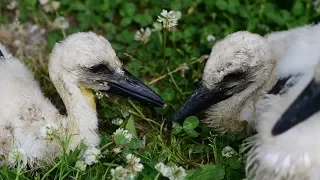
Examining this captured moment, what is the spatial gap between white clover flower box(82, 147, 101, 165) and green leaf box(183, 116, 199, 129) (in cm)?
55

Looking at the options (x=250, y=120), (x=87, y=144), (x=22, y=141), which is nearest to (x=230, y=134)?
(x=250, y=120)

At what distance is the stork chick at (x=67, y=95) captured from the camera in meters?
3.50

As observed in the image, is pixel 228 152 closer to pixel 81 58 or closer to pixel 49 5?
pixel 81 58

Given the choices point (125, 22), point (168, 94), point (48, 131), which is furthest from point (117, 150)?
point (125, 22)

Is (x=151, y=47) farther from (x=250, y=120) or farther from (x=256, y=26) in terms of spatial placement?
(x=250, y=120)

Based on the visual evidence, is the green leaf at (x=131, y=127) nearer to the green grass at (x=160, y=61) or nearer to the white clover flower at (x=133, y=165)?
the green grass at (x=160, y=61)

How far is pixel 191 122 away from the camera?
12.0ft

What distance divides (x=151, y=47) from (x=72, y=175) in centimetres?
118

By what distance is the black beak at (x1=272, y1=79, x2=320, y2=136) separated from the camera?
110 inches

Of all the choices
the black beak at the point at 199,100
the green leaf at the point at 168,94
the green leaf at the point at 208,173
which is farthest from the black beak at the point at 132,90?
the green leaf at the point at 208,173

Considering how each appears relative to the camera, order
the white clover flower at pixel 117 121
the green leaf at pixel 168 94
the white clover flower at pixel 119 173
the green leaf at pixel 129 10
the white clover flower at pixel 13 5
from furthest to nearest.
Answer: the white clover flower at pixel 13 5
the green leaf at pixel 129 10
the green leaf at pixel 168 94
the white clover flower at pixel 117 121
the white clover flower at pixel 119 173

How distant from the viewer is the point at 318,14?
442cm

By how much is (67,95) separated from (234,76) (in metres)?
0.81

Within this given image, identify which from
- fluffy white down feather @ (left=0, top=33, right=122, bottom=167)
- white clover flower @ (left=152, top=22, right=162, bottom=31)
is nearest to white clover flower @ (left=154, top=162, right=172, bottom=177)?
fluffy white down feather @ (left=0, top=33, right=122, bottom=167)
